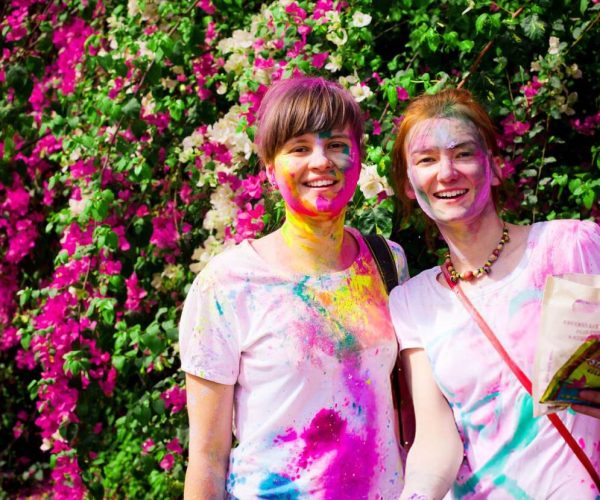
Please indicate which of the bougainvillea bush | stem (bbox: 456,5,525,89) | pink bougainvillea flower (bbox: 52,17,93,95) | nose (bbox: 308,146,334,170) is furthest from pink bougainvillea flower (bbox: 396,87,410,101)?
pink bougainvillea flower (bbox: 52,17,93,95)

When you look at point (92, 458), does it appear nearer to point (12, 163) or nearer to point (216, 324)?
point (12, 163)

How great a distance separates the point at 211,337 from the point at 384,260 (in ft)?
1.73

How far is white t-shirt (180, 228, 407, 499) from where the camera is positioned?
208 cm

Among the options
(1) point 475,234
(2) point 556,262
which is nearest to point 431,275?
(1) point 475,234

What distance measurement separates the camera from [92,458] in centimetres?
408

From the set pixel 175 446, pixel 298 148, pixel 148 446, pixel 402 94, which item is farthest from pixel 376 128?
pixel 148 446

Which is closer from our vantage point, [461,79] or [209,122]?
[461,79]

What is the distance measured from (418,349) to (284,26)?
152 centimetres

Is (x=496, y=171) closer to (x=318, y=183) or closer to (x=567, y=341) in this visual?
(x=318, y=183)

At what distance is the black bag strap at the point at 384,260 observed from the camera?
7.55ft

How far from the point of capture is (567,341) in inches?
69.7

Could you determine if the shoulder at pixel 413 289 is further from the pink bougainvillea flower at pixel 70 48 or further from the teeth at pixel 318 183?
the pink bougainvillea flower at pixel 70 48

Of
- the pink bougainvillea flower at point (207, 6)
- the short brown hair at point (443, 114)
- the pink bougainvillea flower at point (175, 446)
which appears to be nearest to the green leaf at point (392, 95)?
the short brown hair at point (443, 114)

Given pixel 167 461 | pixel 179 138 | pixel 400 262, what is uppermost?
pixel 179 138
